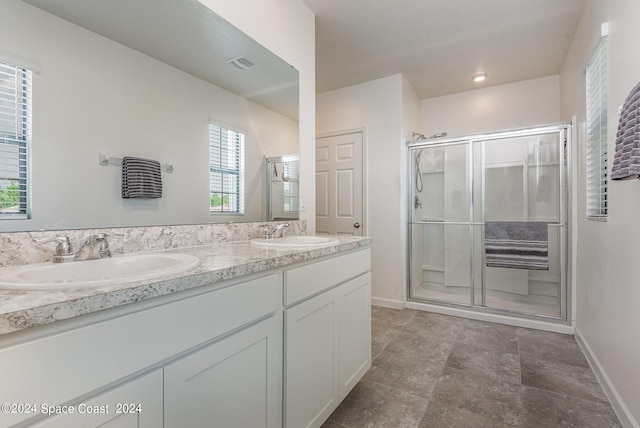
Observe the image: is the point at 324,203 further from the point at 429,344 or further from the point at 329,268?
the point at 329,268

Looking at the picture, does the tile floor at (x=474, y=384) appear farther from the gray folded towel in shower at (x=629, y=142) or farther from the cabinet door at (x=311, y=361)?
the gray folded towel in shower at (x=629, y=142)

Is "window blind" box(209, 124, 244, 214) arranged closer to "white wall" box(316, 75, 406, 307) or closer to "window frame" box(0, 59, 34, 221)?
"window frame" box(0, 59, 34, 221)

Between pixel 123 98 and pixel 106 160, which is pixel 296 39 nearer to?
pixel 123 98

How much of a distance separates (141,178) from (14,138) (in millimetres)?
388

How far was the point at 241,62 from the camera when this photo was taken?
176cm

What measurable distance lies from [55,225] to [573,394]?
272cm

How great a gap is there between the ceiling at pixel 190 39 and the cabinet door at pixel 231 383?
1.22 metres

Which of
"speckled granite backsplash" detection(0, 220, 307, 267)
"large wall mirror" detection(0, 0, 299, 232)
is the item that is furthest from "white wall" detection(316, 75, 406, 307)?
"large wall mirror" detection(0, 0, 299, 232)

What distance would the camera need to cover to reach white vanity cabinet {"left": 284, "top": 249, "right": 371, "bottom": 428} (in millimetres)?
1217

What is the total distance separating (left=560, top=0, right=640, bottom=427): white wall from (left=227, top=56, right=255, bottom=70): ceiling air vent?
191cm

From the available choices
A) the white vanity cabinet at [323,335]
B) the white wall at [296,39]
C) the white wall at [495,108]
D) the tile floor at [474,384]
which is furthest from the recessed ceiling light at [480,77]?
the white vanity cabinet at [323,335]

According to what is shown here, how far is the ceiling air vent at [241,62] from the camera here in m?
1.71

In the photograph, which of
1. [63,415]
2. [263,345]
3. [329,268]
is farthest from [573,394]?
[63,415]

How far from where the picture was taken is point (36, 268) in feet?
2.82
